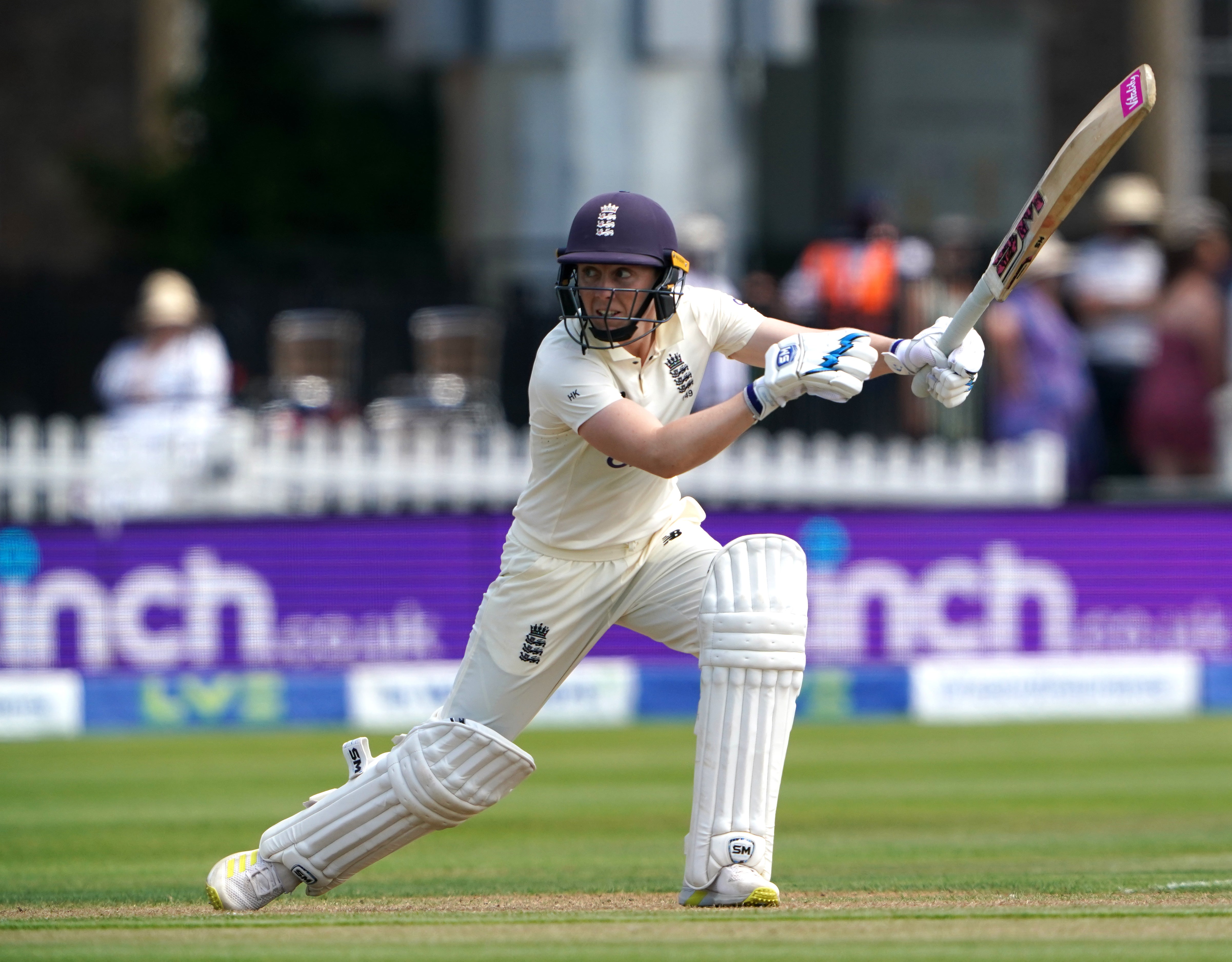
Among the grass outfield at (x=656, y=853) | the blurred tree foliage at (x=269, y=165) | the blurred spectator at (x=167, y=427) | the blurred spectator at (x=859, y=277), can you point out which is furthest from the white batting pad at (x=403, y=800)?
the blurred tree foliage at (x=269, y=165)

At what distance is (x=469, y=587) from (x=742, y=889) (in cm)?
543

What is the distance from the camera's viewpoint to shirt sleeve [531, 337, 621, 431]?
4.11m

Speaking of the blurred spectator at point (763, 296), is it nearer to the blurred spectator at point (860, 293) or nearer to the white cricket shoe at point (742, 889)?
the blurred spectator at point (860, 293)

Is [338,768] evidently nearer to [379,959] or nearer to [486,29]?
[379,959]

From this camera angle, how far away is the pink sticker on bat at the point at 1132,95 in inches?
154

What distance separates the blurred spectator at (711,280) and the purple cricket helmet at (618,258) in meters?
5.17

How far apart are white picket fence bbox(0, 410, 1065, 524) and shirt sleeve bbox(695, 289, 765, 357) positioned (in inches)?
205

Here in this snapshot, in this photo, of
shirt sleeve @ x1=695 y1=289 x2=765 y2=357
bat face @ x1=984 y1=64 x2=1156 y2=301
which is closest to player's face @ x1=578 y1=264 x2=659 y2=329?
shirt sleeve @ x1=695 y1=289 x2=765 y2=357

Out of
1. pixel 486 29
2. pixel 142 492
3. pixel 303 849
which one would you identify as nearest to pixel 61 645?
pixel 142 492

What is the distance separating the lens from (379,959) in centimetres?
335

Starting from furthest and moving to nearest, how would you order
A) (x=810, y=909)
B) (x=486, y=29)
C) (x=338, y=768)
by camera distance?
(x=486, y=29) < (x=338, y=768) < (x=810, y=909)

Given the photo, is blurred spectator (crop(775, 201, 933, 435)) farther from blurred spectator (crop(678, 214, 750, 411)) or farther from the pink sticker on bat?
the pink sticker on bat

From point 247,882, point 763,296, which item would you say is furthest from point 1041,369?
point 247,882

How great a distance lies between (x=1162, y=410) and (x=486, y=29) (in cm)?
416
